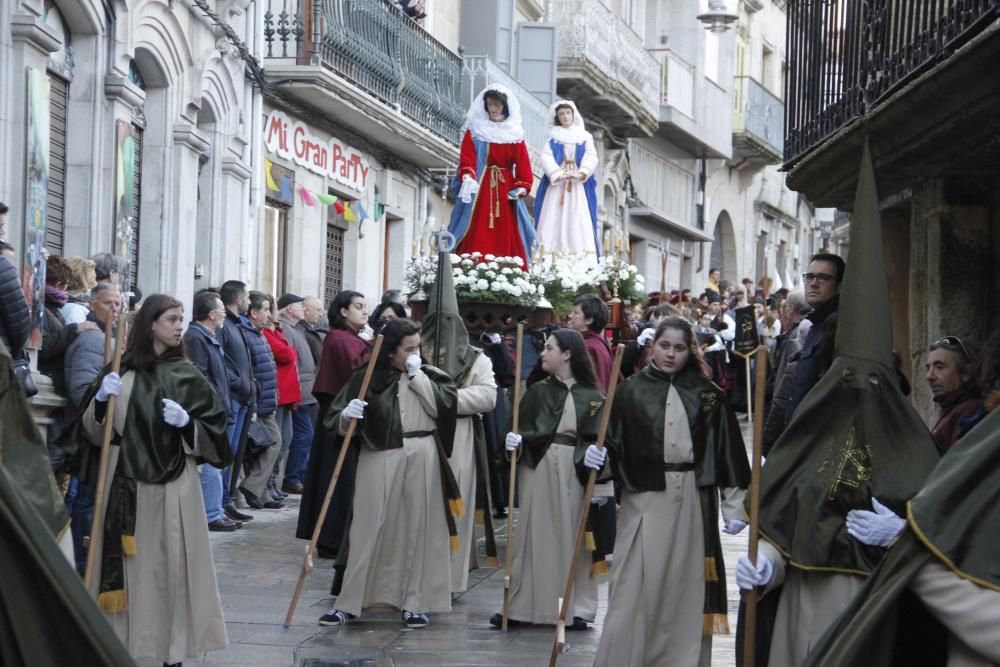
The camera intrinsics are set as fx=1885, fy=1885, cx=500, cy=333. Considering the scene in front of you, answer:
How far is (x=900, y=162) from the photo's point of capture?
29.2 feet

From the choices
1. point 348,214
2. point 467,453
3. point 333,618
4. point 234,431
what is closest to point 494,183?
point 234,431

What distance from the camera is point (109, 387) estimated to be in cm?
844

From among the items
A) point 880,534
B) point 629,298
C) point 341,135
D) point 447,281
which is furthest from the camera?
point 341,135

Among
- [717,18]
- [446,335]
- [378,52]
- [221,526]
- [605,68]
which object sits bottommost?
[221,526]

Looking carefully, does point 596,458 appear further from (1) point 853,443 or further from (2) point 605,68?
(2) point 605,68

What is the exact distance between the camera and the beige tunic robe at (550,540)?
1041cm

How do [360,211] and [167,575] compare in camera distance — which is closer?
[167,575]

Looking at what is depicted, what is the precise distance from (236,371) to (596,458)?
564 centimetres

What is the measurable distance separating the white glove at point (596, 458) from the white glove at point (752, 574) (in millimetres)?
2439

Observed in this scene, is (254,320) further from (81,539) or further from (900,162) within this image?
(900,162)

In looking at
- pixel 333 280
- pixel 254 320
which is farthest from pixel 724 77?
pixel 254 320

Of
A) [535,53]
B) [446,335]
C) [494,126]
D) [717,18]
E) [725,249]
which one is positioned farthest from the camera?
[725,249]

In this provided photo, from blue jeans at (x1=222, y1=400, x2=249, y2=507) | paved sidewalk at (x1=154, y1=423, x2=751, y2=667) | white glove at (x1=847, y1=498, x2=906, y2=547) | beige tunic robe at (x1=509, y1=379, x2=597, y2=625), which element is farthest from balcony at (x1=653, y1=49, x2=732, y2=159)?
white glove at (x1=847, y1=498, x2=906, y2=547)

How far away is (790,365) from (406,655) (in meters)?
2.39
